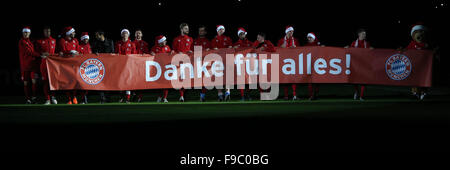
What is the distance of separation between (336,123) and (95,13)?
12913 millimetres

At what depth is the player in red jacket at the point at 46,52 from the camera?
33.8ft

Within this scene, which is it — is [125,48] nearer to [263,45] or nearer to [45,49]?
[45,49]

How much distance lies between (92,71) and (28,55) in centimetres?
177

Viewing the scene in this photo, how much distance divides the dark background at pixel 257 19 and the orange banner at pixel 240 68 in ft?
21.7

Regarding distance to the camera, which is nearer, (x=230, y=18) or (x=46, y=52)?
(x=46, y=52)

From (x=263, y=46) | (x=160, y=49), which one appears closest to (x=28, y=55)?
(x=160, y=49)

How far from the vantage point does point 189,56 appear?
10328mm

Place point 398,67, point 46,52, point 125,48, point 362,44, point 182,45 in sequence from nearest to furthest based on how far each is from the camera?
1. point 398,67
2. point 46,52
3. point 362,44
4. point 125,48
5. point 182,45

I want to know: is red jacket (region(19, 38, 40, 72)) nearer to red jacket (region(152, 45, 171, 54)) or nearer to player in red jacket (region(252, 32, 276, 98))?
red jacket (region(152, 45, 171, 54))

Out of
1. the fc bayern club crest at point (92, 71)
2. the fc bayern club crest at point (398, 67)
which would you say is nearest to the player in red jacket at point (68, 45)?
the fc bayern club crest at point (92, 71)

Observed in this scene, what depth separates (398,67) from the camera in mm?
9828

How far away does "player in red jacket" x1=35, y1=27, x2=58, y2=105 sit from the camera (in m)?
10.3
